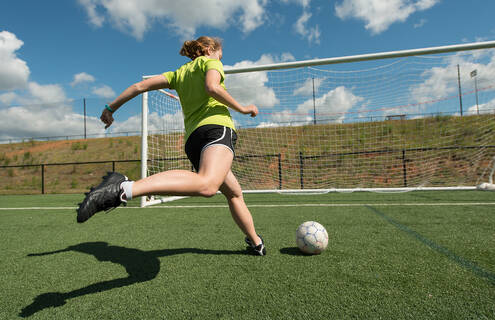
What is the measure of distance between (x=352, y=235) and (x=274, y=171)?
7.16 meters

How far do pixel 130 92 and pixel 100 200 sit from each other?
97 centimetres

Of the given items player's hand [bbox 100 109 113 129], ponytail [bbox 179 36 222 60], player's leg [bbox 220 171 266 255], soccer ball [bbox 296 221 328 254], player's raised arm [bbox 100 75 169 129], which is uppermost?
ponytail [bbox 179 36 222 60]

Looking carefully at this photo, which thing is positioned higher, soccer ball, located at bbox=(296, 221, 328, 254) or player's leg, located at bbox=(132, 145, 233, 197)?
player's leg, located at bbox=(132, 145, 233, 197)

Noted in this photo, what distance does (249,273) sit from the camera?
197 centimetres

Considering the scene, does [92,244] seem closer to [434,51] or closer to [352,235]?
[352,235]

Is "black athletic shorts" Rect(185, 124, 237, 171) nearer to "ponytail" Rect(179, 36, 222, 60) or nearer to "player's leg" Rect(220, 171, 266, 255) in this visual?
"player's leg" Rect(220, 171, 266, 255)

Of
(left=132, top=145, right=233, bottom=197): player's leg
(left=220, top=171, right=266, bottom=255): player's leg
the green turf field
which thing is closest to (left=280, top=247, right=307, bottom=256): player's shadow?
the green turf field

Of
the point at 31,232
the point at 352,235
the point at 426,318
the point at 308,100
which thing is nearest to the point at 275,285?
the point at 426,318

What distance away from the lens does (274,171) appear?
10180 mm

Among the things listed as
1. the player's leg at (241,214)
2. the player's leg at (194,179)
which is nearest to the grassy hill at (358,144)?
the player's leg at (241,214)

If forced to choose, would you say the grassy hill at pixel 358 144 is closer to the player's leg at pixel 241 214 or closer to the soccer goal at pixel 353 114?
the soccer goal at pixel 353 114

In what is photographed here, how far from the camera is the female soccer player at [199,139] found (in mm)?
1404

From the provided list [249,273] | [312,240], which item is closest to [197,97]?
[249,273]

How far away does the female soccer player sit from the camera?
1.40 m
